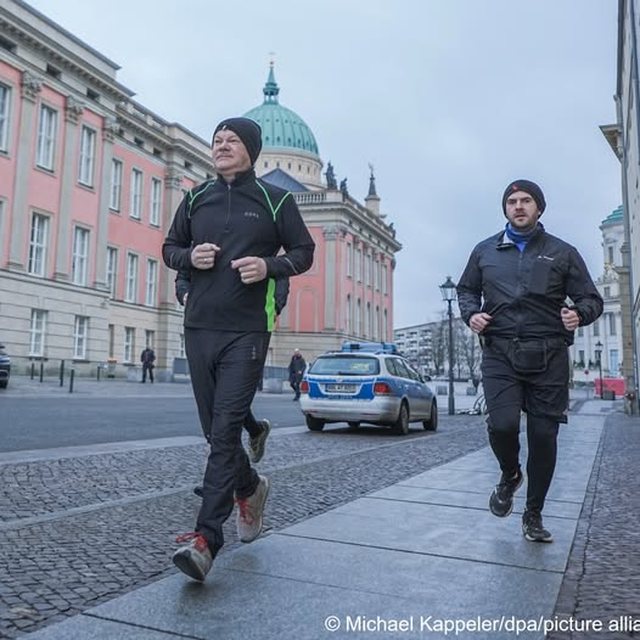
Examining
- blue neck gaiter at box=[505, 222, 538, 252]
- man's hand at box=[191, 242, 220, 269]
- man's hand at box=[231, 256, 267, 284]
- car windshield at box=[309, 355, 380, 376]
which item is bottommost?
car windshield at box=[309, 355, 380, 376]

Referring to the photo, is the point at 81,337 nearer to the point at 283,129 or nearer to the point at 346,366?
the point at 346,366

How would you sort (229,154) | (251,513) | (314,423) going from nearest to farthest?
(229,154)
(251,513)
(314,423)

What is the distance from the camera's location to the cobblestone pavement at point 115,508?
297cm

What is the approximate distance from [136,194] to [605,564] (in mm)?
44502

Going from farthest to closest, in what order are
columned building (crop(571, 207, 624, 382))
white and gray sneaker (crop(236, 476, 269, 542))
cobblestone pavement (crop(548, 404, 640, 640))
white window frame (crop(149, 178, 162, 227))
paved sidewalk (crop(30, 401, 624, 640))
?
columned building (crop(571, 207, 624, 382)) → white window frame (crop(149, 178, 162, 227)) → white and gray sneaker (crop(236, 476, 269, 542)) → cobblestone pavement (crop(548, 404, 640, 640)) → paved sidewalk (crop(30, 401, 624, 640))

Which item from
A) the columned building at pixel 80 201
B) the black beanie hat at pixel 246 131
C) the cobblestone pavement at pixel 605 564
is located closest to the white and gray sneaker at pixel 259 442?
the black beanie hat at pixel 246 131

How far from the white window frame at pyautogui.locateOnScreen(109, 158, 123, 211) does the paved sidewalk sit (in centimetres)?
4089

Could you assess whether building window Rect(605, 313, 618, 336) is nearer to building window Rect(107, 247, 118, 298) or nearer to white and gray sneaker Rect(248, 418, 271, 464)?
building window Rect(107, 247, 118, 298)

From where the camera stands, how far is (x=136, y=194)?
148 ft

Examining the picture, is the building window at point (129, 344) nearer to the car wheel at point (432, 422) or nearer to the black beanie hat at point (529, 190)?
the car wheel at point (432, 422)

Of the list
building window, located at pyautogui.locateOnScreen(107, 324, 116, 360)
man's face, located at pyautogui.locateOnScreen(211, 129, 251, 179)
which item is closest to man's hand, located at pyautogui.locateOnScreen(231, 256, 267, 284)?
man's face, located at pyautogui.locateOnScreen(211, 129, 251, 179)

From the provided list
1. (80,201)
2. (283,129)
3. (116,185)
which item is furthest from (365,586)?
(283,129)

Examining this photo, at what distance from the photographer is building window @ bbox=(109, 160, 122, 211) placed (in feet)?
139

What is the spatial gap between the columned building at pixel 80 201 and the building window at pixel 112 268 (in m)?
0.06
